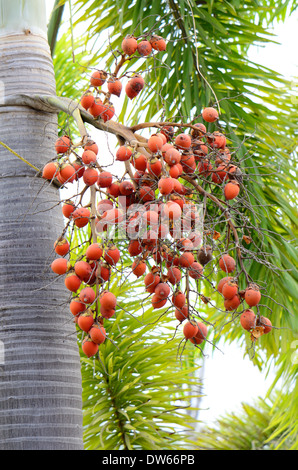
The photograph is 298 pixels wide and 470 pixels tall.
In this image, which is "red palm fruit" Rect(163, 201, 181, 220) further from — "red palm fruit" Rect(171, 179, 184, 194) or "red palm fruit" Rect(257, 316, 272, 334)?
"red palm fruit" Rect(257, 316, 272, 334)

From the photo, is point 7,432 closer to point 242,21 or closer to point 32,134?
point 32,134

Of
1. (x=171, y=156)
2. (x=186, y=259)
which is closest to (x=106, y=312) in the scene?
(x=186, y=259)

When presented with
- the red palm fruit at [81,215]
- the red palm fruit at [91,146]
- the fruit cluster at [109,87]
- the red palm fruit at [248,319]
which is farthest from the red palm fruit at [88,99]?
the red palm fruit at [248,319]

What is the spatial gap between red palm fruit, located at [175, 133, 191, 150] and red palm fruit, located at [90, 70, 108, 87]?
189 mm

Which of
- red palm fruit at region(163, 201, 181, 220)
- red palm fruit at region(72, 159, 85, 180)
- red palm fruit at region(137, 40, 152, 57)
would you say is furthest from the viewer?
red palm fruit at region(137, 40, 152, 57)

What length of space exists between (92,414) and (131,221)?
1.70 meters

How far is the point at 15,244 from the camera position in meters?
1.08

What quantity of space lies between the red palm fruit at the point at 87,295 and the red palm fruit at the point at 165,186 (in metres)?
0.17

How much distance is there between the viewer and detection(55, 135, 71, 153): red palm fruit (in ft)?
2.92

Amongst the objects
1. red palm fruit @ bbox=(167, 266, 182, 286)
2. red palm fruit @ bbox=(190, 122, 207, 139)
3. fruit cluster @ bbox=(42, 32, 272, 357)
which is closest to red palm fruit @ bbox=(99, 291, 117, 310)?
fruit cluster @ bbox=(42, 32, 272, 357)

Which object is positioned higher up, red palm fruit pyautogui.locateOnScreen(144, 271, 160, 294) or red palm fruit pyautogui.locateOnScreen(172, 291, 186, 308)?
red palm fruit pyautogui.locateOnScreen(144, 271, 160, 294)

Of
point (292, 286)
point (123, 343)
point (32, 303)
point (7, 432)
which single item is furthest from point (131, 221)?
point (123, 343)

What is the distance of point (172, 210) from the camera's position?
0.76 m

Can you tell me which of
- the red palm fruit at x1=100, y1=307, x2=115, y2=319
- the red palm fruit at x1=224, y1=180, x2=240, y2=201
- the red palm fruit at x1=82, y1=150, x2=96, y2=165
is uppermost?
the red palm fruit at x1=82, y1=150, x2=96, y2=165
